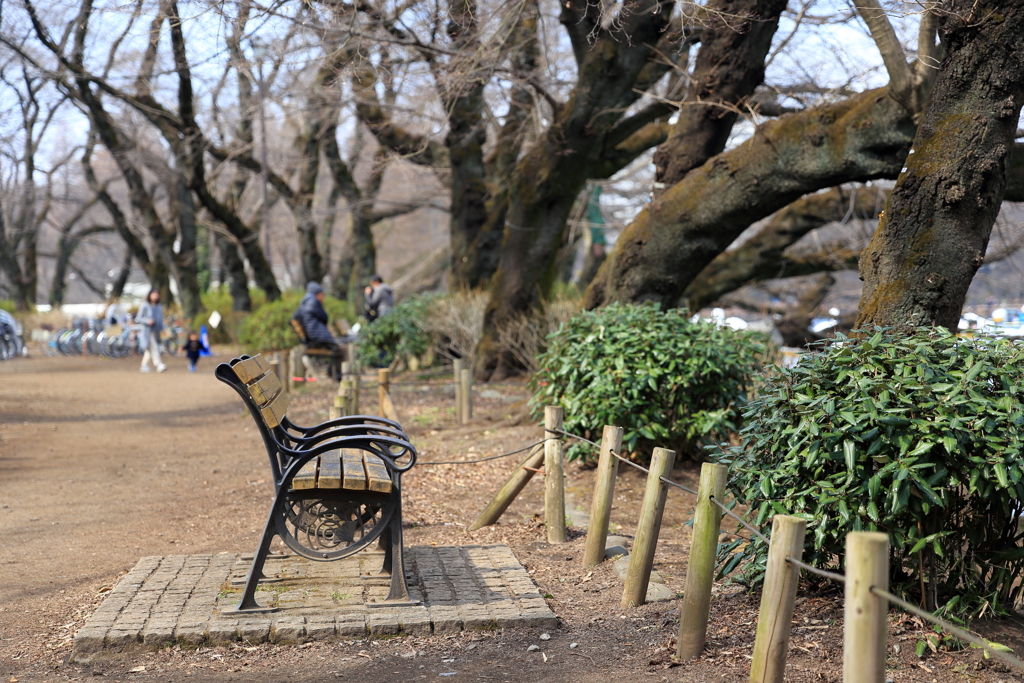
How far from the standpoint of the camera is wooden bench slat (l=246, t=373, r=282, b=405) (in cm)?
423

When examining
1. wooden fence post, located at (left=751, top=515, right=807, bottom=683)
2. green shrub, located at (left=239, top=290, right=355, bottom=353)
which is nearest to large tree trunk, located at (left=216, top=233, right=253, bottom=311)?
green shrub, located at (left=239, top=290, right=355, bottom=353)

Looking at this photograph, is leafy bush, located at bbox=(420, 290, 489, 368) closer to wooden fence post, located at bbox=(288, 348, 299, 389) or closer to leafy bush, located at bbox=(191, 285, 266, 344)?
wooden fence post, located at bbox=(288, 348, 299, 389)

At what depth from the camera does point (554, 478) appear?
212 inches

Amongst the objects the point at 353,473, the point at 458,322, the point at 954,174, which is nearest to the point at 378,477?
the point at 353,473

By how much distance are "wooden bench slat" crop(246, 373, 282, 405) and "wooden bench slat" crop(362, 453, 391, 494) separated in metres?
0.60

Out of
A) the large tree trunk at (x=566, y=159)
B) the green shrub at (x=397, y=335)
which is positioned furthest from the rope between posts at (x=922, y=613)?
the green shrub at (x=397, y=335)

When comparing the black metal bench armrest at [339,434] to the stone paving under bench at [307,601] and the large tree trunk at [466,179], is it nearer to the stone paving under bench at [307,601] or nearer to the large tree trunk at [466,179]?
the stone paving under bench at [307,601]

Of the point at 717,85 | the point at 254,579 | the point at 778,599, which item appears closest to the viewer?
the point at 778,599

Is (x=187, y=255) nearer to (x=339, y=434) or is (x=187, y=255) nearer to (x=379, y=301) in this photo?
(x=379, y=301)

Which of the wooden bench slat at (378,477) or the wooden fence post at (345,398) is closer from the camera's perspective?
the wooden bench slat at (378,477)

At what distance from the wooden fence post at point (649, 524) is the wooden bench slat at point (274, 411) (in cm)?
184

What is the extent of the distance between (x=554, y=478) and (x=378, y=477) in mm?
1448

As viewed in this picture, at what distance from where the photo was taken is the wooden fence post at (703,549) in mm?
3578

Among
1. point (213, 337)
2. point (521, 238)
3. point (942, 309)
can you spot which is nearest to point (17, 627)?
point (942, 309)
